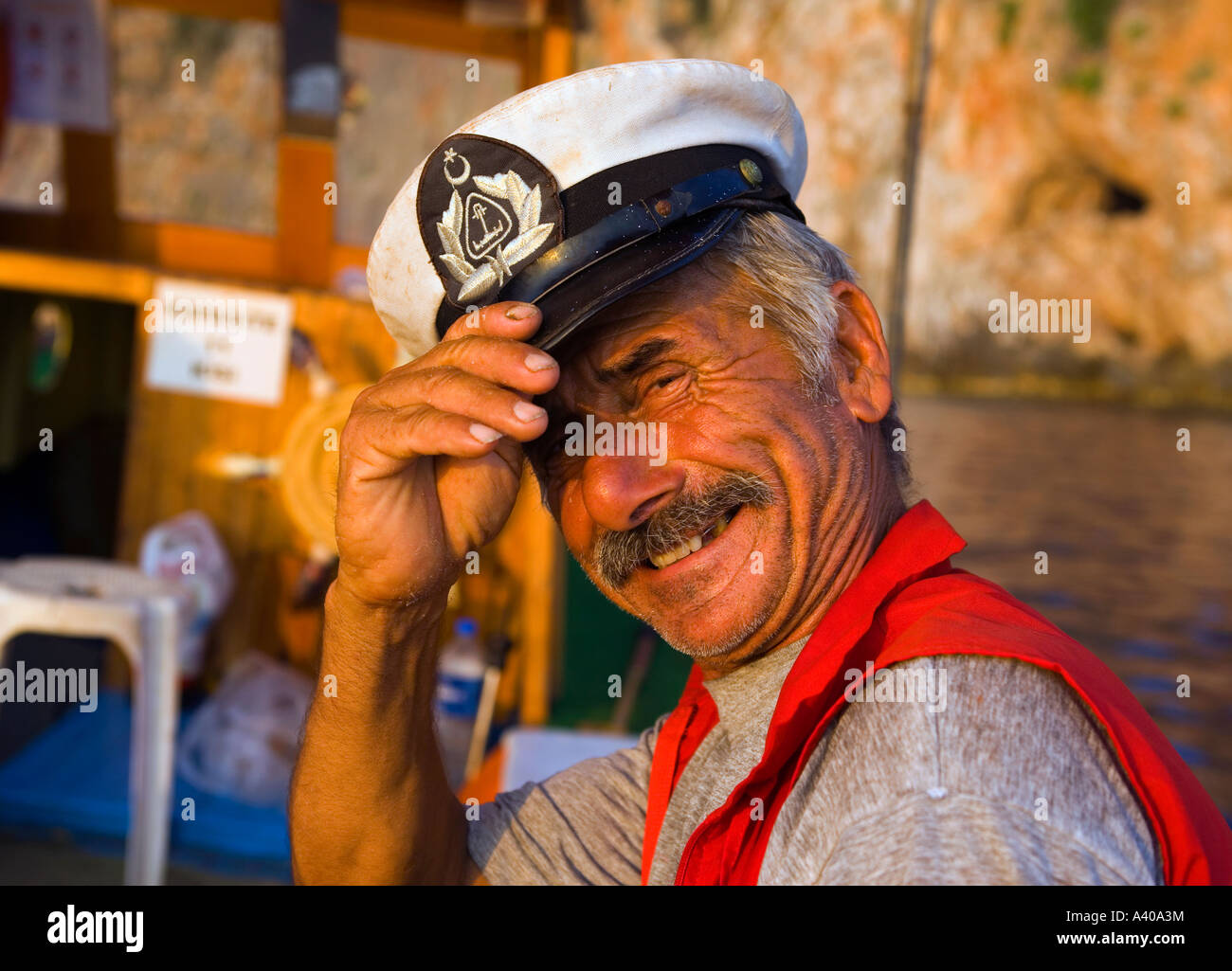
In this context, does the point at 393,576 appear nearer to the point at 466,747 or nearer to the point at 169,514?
the point at 466,747

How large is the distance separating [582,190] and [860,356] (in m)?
0.45

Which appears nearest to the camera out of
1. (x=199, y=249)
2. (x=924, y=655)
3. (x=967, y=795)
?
(x=967, y=795)

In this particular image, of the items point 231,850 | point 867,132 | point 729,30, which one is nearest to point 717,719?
point 231,850

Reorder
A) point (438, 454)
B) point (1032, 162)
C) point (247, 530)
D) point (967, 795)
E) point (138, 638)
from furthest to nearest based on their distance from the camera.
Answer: point (1032, 162) → point (247, 530) → point (138, 638) → point (438, 454) → point (967, 795)

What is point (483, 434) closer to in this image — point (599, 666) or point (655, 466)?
point (655, 466)

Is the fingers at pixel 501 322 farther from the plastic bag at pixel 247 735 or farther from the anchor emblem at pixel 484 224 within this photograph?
the plastic bag at pixel 247 735

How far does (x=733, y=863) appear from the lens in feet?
4.00

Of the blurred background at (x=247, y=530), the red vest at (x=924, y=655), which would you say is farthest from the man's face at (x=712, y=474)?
the blurred background at (x=247, y=530)

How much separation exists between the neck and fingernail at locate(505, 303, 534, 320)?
50cm

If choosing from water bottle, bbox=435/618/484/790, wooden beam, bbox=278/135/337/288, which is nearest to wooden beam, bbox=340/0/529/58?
wooden beam, bbox=278/135/337/288

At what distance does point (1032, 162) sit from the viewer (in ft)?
114

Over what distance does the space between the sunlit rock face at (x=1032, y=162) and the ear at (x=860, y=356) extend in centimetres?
2969

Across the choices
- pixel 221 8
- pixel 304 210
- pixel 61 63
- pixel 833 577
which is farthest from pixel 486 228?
pixel 61 63

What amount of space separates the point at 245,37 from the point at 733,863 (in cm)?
3034
